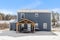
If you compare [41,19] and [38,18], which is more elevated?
[38,18]

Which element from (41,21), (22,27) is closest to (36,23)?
(41,21)

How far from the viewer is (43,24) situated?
38.2 m

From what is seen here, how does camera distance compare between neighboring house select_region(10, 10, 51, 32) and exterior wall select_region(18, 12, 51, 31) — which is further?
exterior wall select_region(18, 12, 51, 31)

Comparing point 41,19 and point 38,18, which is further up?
point 38,18

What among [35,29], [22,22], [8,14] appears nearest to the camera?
[22,22]

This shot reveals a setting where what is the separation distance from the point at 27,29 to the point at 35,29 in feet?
7.63

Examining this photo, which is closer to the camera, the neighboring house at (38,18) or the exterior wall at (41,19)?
the neighboring house at (38,18)

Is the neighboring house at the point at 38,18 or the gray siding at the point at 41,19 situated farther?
the gray siding at the point at 41,19

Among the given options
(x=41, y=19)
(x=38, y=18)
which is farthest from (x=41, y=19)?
(x=38, y=18)

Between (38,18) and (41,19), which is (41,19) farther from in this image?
(38,18)

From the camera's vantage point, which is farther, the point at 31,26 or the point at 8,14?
the point at 8,14

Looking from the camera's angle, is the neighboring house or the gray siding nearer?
the neighboring house

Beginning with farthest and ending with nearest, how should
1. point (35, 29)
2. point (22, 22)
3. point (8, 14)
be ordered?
point (8, 14) < point (35, 29) < point (22, 22)

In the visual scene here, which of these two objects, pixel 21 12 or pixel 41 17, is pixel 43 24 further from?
pixel 21 12
